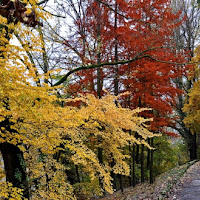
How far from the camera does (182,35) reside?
55.0 ft

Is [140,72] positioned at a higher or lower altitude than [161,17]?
lower

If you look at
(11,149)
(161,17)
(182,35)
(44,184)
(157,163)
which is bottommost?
(157,163)

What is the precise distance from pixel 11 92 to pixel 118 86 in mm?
8920

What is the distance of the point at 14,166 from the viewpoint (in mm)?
5676

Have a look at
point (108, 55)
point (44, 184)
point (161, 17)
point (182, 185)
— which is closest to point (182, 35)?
point (161, 17)

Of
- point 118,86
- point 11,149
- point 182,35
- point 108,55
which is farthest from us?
point 182,35

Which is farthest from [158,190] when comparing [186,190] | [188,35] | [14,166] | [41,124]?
[188,35]

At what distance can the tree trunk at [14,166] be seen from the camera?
219 inches

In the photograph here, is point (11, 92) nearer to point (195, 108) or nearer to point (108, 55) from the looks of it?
point (108, 55)

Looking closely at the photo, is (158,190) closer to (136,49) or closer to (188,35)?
(136,49)

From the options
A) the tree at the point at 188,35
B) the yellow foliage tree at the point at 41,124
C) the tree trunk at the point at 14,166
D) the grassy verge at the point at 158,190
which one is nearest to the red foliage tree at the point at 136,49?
the grassy verge at the point at 158,190

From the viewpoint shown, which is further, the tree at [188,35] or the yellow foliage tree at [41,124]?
the tree at [188,35]

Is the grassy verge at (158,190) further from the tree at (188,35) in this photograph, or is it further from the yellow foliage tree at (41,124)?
the tree at (188,35)

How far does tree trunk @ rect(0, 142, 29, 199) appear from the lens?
5.55 meters
